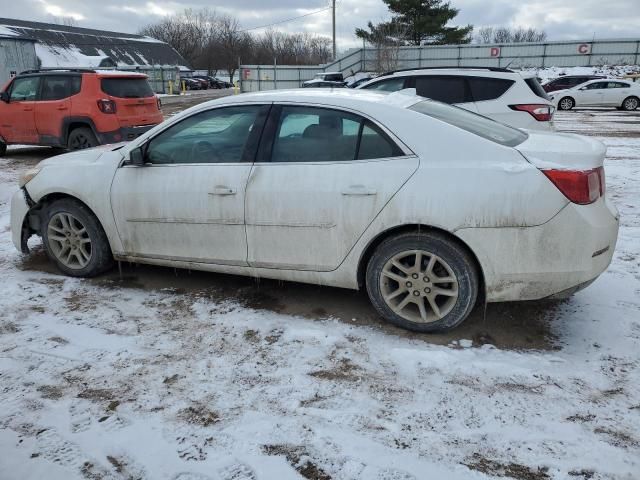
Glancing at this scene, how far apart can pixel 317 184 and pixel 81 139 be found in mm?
8509

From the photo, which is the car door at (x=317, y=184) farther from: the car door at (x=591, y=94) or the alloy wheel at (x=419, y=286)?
the car door at (x=591, y=94)

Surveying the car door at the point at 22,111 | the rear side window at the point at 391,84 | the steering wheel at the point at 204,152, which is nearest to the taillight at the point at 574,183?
the steering wheel at the point at 204,152

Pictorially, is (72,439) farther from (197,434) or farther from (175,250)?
(175,250)

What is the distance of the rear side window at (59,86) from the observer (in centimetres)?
1022

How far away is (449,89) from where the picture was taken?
810 centimetres

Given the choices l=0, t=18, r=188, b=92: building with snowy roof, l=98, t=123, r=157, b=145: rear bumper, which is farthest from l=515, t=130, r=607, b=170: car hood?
l=0, t=18, r=188, b=92: building with snowy roof

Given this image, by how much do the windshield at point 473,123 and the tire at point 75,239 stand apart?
2720mm

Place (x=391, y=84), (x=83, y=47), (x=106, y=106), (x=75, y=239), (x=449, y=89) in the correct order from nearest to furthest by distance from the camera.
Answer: (x=75, y=239) < (x=449, y=89) < (x=391, y=84) < (x=106, y=106) < (x=83, y=47)

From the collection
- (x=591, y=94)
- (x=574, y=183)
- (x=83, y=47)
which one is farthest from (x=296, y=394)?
(x=83, y=47)

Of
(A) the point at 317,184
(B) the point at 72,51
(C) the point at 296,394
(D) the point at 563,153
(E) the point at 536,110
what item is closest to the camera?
(C) the point at 296,394

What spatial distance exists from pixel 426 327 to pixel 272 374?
107 centimetres

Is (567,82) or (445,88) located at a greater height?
(567,82)

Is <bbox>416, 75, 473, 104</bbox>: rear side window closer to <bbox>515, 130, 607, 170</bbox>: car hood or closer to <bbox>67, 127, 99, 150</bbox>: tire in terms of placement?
<bbox>515, 130, 607, 170</bbox>: car hood

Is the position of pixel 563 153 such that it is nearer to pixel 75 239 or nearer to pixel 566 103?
pixel 75 239
